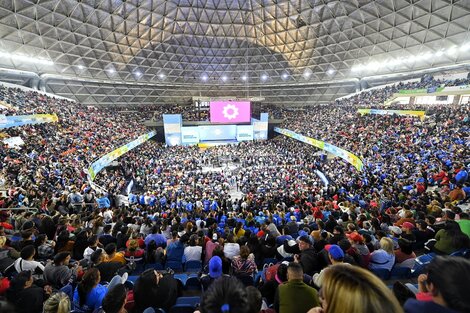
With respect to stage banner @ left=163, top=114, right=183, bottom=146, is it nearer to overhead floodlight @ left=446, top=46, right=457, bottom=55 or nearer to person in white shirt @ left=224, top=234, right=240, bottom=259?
person in white shirt @ left=224, top=234, right=240, bottom=259

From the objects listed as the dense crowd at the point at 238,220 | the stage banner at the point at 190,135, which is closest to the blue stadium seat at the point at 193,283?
the dense crowd at the point at 238,220

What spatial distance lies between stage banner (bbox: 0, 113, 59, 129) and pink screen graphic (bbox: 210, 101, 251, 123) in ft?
68.3

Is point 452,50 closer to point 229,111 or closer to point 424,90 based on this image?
point 424,90

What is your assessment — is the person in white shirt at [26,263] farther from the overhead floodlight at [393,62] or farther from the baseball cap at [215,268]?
the overhead floodlight at [393,62]

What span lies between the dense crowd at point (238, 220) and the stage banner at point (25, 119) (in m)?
0.84

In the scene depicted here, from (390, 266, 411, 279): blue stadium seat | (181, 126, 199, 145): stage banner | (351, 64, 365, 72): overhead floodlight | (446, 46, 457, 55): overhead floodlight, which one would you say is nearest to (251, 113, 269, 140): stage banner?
(181, 126, 199, 145): stage banner

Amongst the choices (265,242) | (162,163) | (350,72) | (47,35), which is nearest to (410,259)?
(265,242)

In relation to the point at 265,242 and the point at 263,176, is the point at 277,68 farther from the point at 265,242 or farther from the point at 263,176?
the point at 265,242

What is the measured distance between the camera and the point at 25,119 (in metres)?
18.9

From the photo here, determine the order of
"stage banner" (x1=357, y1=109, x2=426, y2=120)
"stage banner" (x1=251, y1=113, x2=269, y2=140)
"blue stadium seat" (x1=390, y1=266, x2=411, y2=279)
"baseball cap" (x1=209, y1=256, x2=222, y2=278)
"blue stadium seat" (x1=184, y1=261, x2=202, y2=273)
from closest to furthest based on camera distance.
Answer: "baseball cap" (x1=209, y1=256, x2=222, y2=278), "blue stadium seat" (x1=390, y1=266, x2=411, y2=279), "blue stadium seat" (x1=184, y1=261, x2=202, y2=273), "stage banner" (x1=357, y1=109, x2=426, y2=120), "stage banner" (x1=251, y1=113, x2=269, y2=140)

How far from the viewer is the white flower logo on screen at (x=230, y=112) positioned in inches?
1466

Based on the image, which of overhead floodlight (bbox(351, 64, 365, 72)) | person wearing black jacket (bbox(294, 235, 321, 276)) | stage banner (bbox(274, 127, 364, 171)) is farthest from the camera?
overhead floodlight (bbox(351, 64, 365, 72))

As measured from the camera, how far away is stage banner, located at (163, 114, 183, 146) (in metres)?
36.1

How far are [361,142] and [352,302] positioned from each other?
25.5m
